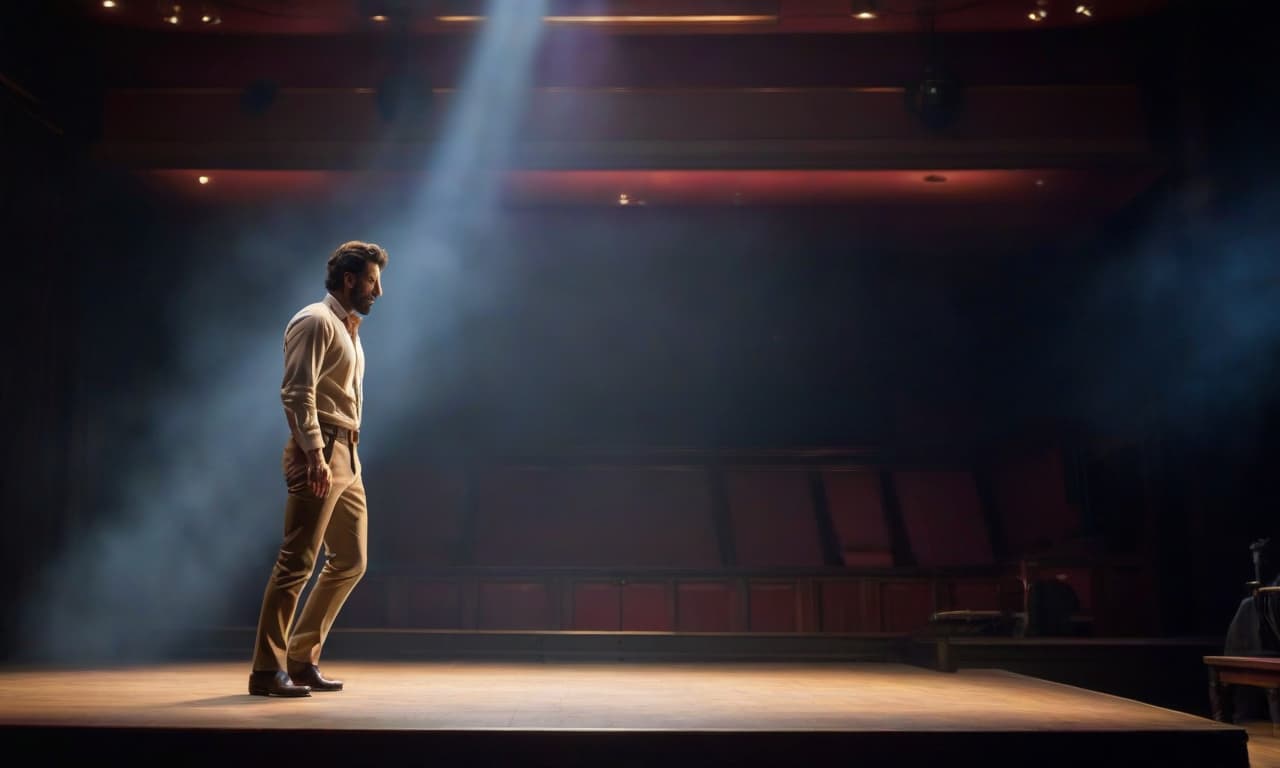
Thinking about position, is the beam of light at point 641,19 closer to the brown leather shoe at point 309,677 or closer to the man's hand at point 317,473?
the man's hand at point 317,473

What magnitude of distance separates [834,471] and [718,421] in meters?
1.04

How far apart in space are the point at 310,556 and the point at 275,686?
394mm

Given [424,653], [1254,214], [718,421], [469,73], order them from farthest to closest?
[718,421]
[469,73]
[1254,214]
[424,653]

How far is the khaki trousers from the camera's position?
3.34 meters

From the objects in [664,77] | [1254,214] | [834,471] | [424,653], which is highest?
[664,77]

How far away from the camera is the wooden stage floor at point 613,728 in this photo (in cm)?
256

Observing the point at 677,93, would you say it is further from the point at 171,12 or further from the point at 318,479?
the point at 318,479

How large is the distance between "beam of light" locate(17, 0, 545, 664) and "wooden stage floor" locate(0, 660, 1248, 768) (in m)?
3.86

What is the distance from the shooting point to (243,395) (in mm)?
8180

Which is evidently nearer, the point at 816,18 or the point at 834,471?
the point at 816,18

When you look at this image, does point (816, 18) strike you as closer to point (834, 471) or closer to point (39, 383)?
point (834, 471)

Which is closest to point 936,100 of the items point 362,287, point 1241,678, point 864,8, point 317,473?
point 864,8

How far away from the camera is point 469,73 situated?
7160 millimetres

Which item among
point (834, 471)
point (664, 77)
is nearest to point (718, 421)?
point (834, 471)
